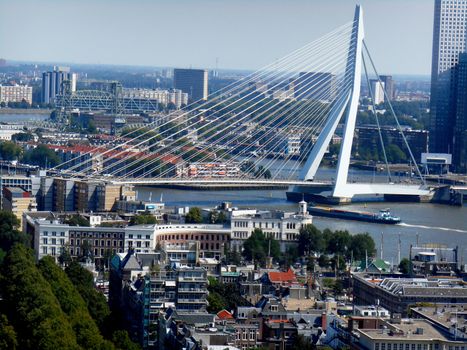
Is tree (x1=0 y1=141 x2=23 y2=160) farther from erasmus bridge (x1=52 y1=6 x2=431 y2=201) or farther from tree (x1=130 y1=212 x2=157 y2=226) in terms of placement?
tree (x1=130 y1=212 x2=157 y2=226)

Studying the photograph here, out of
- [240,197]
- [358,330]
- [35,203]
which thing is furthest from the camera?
[240,197]

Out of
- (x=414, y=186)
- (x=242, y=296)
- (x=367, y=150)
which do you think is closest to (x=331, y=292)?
(x=242, y=296)

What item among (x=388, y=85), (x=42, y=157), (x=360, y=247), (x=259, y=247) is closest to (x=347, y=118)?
(x=360, y=247)

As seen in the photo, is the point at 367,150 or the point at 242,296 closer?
the point at 242,296

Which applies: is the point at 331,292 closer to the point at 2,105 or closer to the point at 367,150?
the point at 367,150

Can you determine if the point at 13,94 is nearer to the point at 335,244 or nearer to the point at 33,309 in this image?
the point at 335,244

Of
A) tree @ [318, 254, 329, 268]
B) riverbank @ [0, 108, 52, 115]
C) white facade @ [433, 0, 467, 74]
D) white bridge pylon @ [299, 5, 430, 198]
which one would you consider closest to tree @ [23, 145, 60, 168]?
white bridge pylon @ [299, 5, 430, 198]
